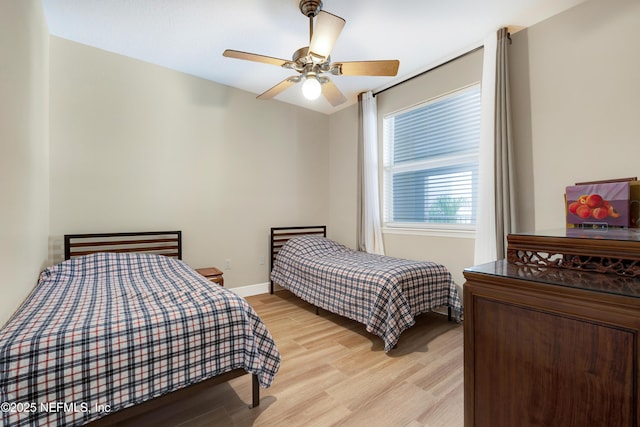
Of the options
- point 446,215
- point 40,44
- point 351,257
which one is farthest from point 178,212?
point 446,215

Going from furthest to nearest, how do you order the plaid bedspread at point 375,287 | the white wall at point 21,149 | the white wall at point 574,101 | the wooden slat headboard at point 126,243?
the wooden slat headboard at point 126,243
the plaid bedspread at point 375,287
the white wall at point 574,101
the white wall at point 21,149

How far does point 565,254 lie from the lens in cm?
86

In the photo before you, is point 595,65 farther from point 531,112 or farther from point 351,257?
point 351,257

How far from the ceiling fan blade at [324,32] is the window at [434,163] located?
162cm

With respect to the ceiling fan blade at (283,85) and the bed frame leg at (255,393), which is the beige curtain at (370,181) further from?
the bed frame leg at (255,393)

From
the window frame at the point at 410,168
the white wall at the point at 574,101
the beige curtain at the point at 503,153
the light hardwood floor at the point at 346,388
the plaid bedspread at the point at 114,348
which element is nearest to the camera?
the plaid bedspread at the point at 114,348

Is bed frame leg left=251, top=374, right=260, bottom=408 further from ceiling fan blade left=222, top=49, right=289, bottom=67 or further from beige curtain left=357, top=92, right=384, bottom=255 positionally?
beige curtain left=357, top=92, right=384, bottom=255

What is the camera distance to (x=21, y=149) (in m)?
1.62

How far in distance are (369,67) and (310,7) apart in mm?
586

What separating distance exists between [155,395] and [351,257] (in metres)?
2.19

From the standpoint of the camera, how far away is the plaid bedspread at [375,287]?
2.17 meters

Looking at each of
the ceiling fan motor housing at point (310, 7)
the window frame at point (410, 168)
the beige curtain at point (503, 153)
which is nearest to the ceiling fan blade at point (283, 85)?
the ceiling fan motor housing at point (310, 7)

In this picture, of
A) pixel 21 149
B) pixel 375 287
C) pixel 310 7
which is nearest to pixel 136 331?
pixel 21 149

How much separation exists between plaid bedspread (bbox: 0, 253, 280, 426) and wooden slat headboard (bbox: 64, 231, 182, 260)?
32.9 inches
